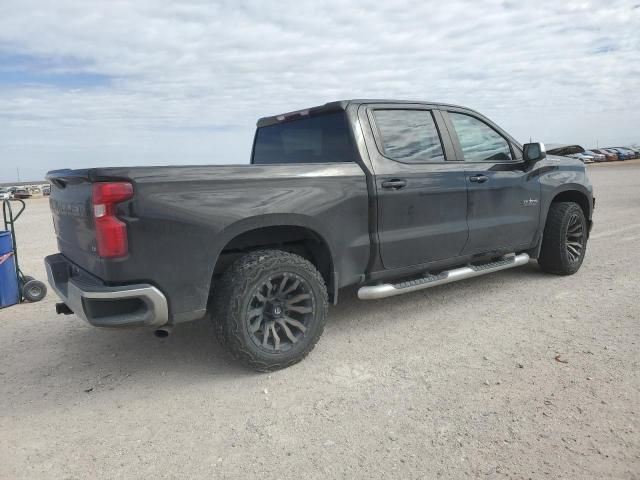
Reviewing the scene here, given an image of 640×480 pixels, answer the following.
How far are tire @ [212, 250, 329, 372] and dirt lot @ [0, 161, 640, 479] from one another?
7.2 inches

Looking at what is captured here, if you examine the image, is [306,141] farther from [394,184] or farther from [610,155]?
[610,155]

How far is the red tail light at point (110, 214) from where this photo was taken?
2.80 meters

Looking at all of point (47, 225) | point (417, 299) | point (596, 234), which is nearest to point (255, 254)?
point (417, 299)

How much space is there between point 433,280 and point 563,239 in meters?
1.97

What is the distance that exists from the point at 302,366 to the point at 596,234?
6592 millimetres

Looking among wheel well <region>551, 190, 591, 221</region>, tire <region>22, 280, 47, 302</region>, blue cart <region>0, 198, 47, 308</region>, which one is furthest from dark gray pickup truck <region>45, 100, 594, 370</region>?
tire <region>22, 280, 47, 302</region>

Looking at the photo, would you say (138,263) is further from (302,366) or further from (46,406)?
(302,366)

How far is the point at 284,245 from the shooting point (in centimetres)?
378

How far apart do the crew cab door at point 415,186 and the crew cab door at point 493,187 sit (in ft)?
0.47

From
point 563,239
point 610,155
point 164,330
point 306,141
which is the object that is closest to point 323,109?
point 306,141

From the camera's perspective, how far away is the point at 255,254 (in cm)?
335

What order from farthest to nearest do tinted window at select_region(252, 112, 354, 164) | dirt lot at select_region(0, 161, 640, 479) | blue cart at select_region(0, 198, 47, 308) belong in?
1. blue cart at select_region(0, 198, 47, 308)
2. tinted window at select_region(252, 112, 354, 164)
3. dirt lot at select_region(0, 161, 640, 479)

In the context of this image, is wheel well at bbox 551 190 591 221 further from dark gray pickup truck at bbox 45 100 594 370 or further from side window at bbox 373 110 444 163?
side window at bbox 373 110 444 163

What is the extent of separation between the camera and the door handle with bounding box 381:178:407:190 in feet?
12.5
